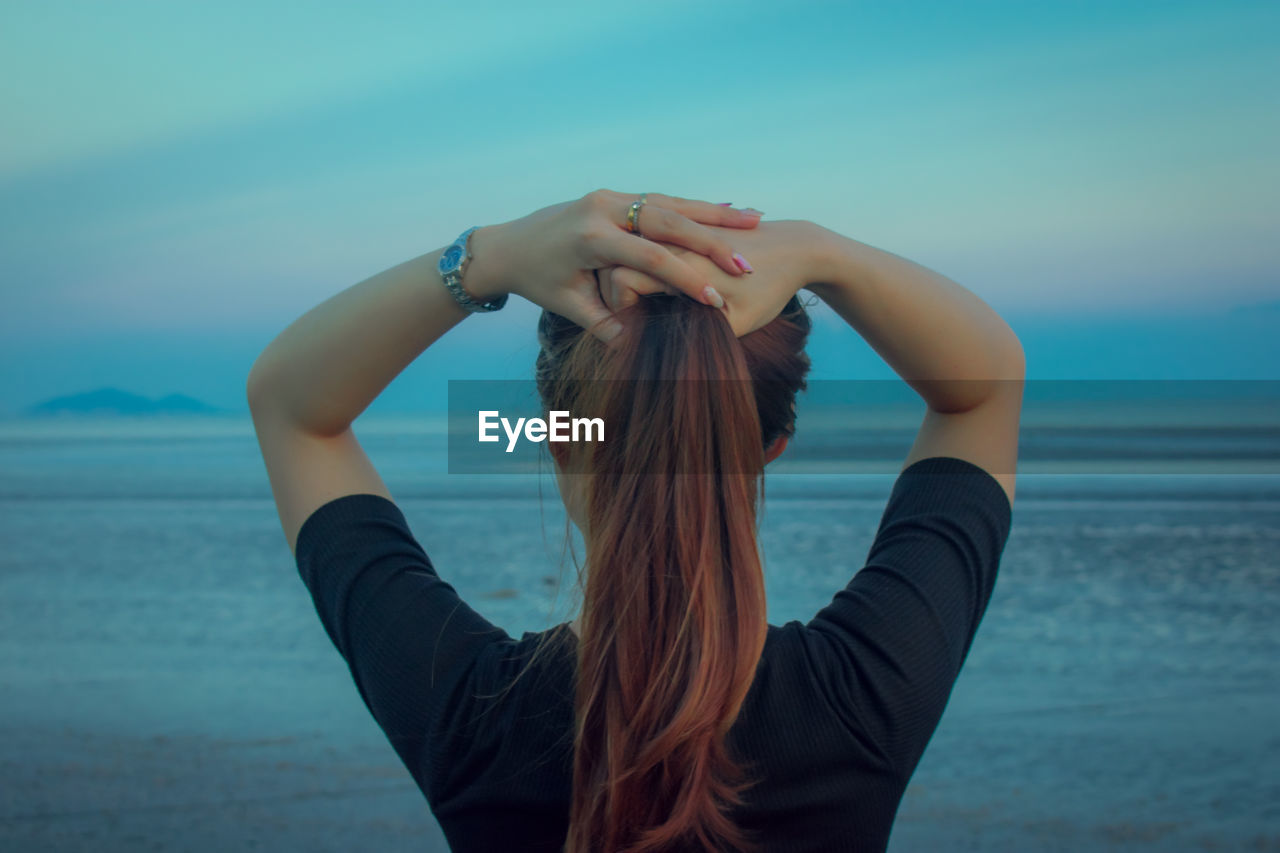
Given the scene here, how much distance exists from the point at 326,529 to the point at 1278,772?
359 centimetres

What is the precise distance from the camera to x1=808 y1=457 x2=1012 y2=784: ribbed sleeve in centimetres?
92

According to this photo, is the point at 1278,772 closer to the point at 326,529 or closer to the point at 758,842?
the point at 758,842

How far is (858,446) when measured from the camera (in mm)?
17594

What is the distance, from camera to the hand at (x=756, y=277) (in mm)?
956

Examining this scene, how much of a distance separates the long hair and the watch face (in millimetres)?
276

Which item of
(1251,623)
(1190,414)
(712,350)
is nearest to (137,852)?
(712,350)

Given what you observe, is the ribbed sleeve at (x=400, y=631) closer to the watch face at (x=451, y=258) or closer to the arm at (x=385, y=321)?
the arm at (x=385, y=321)

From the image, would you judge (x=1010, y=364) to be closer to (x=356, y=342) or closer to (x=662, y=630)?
(x=662, y=630)

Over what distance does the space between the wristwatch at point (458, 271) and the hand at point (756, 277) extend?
0.20 metres

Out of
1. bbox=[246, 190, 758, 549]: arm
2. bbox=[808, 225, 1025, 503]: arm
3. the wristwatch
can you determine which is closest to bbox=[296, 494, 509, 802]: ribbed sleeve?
bbox=[246, 190, 758, 549]: arm

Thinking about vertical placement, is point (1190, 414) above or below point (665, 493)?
above

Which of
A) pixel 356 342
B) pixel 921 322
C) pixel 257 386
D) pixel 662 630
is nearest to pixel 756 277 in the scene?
pixel 921 322

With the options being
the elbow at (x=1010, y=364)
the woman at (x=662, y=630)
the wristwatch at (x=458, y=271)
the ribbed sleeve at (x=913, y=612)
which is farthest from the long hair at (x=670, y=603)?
the elbow at (x=1010, y=364)

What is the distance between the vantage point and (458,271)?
43.1 inches
